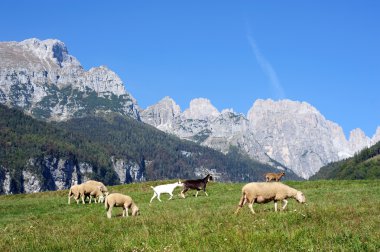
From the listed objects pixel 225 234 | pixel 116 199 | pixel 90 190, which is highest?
pixel 90 190

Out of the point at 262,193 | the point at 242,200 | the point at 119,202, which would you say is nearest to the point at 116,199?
the point at 119,202

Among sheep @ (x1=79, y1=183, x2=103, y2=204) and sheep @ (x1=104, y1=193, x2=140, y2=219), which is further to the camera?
sheep @ (x1=79, y1=183, x2=103, y2=204)

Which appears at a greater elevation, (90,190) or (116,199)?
(90,190)

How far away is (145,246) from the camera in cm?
1239

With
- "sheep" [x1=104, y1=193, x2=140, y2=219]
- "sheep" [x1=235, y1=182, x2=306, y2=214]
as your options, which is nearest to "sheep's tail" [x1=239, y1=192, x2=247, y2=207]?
"sheep" [x1=235, y1=182, x2=306, y2=214]

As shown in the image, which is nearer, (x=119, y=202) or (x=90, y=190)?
(x=119, y=202)

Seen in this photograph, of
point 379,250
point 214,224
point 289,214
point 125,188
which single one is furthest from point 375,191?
point 125,188

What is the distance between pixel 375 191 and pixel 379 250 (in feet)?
81.5

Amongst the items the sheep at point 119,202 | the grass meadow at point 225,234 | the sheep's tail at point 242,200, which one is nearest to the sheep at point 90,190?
the sheep at point 119,202

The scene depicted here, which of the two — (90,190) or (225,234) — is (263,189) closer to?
(225,234)

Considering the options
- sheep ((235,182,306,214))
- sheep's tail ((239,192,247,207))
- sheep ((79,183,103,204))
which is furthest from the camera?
sheep ((79,183,103,204))

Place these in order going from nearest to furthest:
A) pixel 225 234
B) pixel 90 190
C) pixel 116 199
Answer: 1. pixel 225 234
2. pixel 116 199
3. pixel 90 190

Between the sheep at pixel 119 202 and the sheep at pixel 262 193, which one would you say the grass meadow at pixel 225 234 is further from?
the sheep at pixel 119 202

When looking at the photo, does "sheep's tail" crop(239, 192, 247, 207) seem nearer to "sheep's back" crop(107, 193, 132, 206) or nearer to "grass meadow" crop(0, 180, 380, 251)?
"grass meadow" crop(0, 180, 380, 251)
